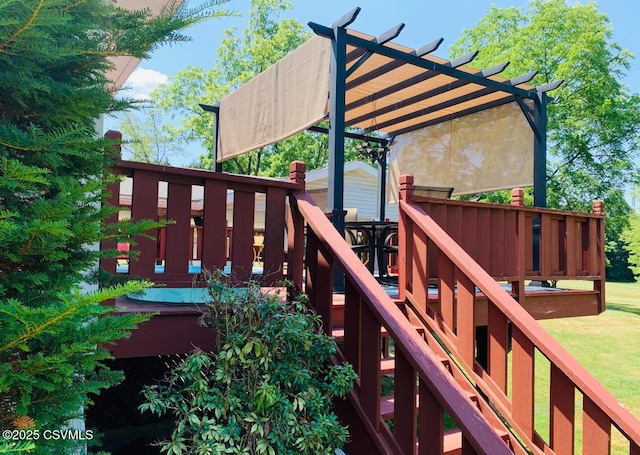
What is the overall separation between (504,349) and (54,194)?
2407 millimetres

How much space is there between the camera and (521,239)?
3.84 m

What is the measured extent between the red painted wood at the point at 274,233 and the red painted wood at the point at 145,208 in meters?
0.70

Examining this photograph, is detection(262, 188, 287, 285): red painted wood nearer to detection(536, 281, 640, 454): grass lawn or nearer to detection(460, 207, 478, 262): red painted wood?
detection(460, 207, 478, 262): red painted wood

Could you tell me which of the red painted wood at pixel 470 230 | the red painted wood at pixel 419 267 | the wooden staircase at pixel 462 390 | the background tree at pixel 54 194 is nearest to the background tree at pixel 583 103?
the red painted wood at pixel 470 230

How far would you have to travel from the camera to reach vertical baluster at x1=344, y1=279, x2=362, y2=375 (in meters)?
2.39

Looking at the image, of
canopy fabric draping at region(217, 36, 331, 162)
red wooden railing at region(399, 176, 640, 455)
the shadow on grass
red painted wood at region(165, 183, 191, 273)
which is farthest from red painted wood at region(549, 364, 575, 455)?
the shadow on grass

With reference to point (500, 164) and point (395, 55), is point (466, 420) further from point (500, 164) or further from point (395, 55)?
point (500, 164)

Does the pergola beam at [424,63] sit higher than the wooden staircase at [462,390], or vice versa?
the pergola beam at [424,63]

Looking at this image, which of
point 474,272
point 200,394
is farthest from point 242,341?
point 474,272

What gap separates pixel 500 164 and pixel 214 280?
17.3 ft

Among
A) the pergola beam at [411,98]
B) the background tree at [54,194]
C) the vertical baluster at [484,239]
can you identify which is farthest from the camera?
the pergola beam at [411,98]

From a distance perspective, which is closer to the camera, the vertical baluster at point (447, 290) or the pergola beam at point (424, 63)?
the vertical baluster at point (447, 290)

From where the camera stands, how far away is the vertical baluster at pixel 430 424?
194 cm

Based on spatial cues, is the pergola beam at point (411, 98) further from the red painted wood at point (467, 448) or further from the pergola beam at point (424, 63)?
the red painted wood at point (467, 448)
